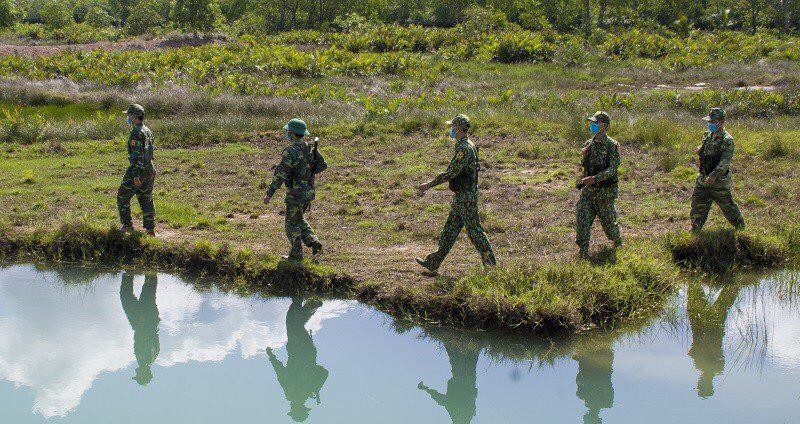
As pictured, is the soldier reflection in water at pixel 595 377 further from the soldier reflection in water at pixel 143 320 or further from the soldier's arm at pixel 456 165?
the soldier reflection in water at pixel 143 320

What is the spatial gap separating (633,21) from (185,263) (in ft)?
151

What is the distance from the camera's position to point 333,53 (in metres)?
37.4

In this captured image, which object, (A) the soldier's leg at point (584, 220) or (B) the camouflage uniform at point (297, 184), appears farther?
(A) the soldier's leg at point (584, 220)

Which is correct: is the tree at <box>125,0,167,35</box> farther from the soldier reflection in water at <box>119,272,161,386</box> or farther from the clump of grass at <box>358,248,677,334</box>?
the clump of grass at <box>358,248,677,334</box>

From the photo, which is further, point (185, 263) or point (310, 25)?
point (310, 25)

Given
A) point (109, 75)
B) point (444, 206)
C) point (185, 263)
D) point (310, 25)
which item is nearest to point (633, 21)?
point (310, 25)

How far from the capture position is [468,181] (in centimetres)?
1066

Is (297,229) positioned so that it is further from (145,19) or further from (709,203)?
(145,19)

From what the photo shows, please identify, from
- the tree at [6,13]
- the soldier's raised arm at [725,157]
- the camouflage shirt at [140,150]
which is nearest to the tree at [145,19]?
the tree at [6,13]

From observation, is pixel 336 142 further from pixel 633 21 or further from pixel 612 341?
pixel 633 21

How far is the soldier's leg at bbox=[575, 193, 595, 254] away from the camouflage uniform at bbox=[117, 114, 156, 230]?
6.73 metres

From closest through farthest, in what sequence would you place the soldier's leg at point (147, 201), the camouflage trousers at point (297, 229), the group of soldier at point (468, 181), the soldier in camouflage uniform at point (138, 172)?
the group of soldier at point (468, 181) → the camouflage trousers at point (297, 229) → the soldier in camouflage uniform at point (138, 172) → the soldier's leg at point (147, 201)

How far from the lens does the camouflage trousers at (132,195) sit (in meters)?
12.8

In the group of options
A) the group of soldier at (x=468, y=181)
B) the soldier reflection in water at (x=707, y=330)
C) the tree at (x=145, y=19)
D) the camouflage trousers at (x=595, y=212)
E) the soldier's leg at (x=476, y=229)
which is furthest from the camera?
the tree at (x=145, y=19)
